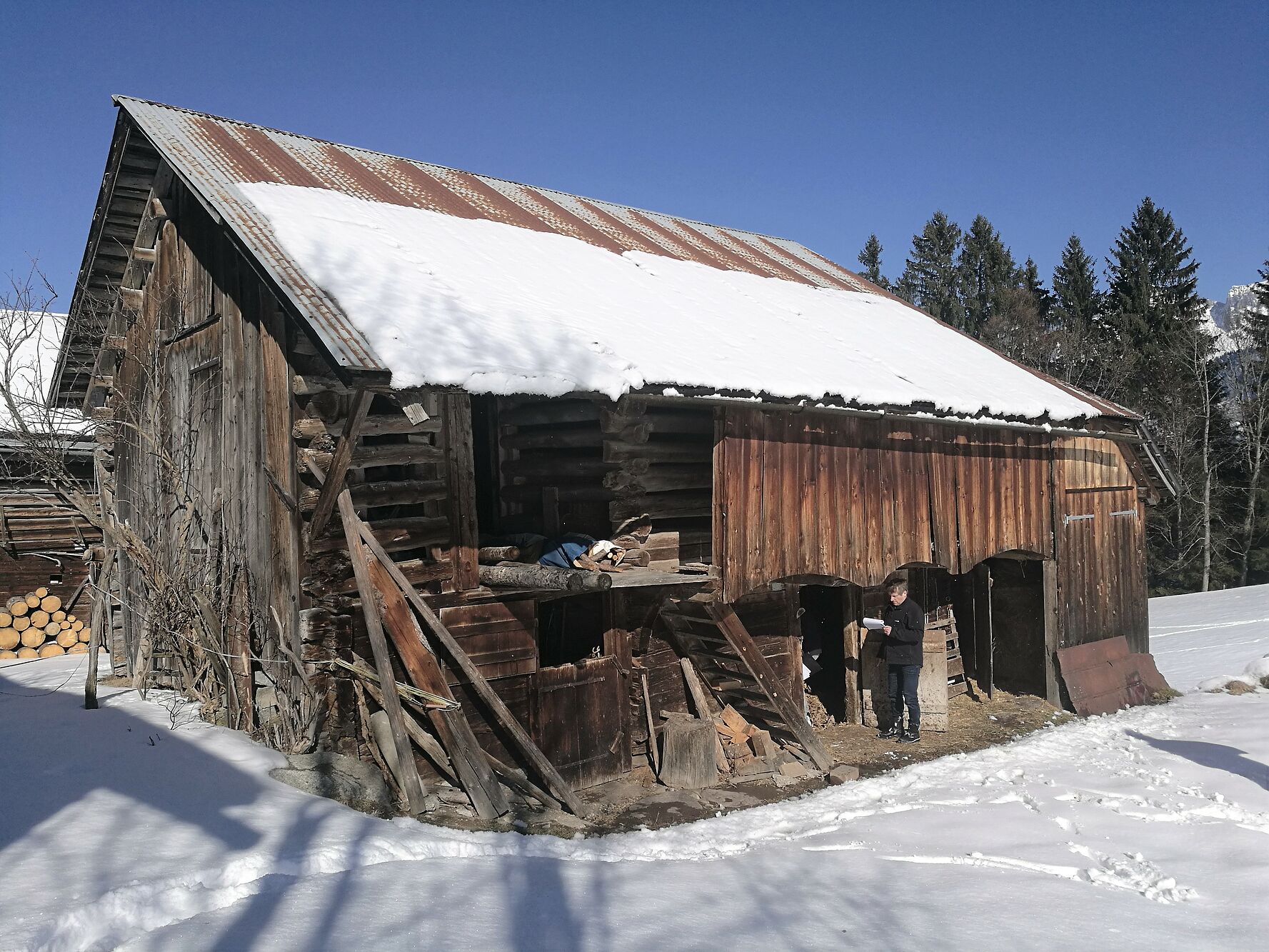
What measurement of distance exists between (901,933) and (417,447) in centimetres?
496

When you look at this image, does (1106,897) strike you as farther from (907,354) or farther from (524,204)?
(524,204)

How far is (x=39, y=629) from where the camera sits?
14.7 metres

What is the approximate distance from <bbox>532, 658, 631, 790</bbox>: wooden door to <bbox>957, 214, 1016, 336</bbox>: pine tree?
4237cm

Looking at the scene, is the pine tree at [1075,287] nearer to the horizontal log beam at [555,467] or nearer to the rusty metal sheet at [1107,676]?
the rusty metal sheet at [1107,676]

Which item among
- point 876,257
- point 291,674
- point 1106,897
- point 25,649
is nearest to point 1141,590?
point 1106,897

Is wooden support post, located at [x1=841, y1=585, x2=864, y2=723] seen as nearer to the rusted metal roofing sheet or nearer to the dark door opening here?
the dark door opening

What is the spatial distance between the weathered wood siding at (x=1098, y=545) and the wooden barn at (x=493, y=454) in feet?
0.57

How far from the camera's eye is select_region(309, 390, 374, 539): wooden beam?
252 inches

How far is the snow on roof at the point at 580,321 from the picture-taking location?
22.7 feet

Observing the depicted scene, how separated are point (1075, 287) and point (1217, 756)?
3927 centimetres

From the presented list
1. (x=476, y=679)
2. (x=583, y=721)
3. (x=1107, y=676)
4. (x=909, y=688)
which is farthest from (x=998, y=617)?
(x=476, y=679)

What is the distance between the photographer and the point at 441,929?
4.34 m

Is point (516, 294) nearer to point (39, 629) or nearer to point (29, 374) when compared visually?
point (39, 629)

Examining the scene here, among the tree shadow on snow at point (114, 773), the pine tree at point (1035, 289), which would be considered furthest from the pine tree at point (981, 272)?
the tree shadow on snow at point (114, 773)
